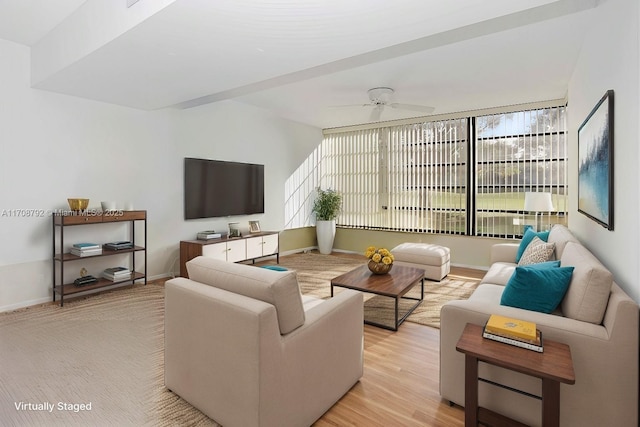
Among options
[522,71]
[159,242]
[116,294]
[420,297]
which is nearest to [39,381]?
[116,294]

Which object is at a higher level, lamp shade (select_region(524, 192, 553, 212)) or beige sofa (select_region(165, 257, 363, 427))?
lamp shade (select_region(524, 192, 553, 212))

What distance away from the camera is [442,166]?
19.9 feet

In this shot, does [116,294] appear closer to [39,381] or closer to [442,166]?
[39,381]

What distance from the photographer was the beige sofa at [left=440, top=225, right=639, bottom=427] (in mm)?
1524

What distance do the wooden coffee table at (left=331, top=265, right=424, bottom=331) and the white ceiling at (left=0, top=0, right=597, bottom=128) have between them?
81.1 inches

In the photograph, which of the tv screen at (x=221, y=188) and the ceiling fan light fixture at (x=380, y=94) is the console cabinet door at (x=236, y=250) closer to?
the tv screen at (x=221, y=188)

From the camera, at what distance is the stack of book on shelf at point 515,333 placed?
5.14 ft

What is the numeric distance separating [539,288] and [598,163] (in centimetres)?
116

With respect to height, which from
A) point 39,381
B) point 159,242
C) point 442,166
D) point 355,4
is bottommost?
point 39,381

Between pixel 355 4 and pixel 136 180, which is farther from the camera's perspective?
pixel 136 180

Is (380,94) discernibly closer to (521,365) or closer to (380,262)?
(380,262)

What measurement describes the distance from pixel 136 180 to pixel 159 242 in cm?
91

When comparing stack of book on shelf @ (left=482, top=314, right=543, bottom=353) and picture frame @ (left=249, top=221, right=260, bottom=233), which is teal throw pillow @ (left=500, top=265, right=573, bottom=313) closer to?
stack of book on shelf @ (left=482, top=314, right=543, bottom=353)

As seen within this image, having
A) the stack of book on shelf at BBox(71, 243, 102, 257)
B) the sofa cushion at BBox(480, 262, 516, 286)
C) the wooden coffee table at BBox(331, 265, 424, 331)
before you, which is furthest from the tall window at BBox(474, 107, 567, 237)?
the stack of book on shelf at BBox(71, 243, 102, 257)
